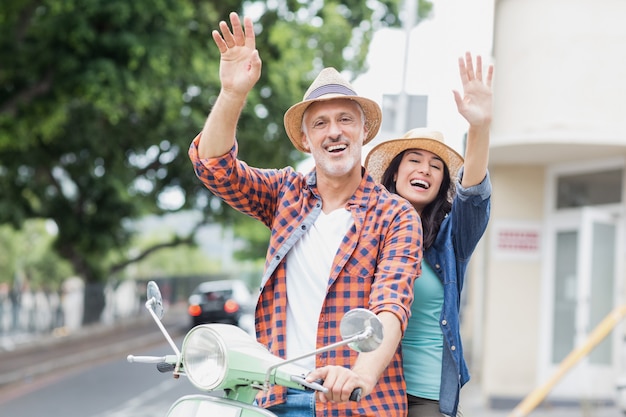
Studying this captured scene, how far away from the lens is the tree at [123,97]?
1342cm

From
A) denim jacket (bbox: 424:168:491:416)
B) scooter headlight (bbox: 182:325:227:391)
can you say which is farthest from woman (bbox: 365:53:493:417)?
scooter headlight (bbox: 182:325:227:391)

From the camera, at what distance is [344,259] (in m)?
2.81

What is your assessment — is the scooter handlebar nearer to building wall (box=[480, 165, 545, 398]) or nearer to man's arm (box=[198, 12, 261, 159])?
man's arm (box=[198, 12, 261, 159])

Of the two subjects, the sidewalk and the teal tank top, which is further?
the sidewalk

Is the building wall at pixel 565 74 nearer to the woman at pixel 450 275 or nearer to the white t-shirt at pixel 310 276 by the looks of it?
the woman at pixel 450 275

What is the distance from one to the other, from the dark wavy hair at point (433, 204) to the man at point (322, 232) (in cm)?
44

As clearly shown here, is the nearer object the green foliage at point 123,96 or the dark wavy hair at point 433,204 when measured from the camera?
the dark wavy hair at point 433,204

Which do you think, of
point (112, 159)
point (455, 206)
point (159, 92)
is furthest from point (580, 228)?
point (112, 159)

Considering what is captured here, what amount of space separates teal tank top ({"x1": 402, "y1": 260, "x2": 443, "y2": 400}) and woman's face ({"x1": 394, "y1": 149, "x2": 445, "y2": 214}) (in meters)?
0.38

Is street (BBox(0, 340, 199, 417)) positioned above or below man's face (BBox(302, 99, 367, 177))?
below

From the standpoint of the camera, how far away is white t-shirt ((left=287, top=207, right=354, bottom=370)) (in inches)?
112

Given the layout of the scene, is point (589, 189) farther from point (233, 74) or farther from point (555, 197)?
point (233, 74)

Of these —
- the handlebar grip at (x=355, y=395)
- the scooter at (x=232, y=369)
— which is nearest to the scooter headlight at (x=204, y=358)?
the scooter at (x=232, y=369)

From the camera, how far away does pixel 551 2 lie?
1322 cm
